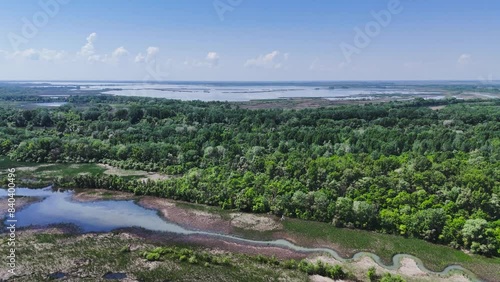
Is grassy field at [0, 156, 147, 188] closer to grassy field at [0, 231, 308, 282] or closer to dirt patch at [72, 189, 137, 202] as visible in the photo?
dirt patch at [72, 189, 137, 202]

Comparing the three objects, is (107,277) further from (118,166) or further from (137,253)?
(118,166)

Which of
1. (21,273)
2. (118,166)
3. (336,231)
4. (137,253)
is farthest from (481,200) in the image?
(118,166)

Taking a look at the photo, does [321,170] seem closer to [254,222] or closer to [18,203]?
[254,222]

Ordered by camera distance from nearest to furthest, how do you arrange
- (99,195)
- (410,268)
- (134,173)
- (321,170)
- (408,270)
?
(408,270) < (410,268) < (321,170) < (99,195) < (134,173)

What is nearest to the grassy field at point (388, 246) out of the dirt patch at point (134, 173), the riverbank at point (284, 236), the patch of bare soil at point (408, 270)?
the riverbank at point (284, 236)

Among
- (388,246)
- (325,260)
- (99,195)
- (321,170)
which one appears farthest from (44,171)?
(388,246)

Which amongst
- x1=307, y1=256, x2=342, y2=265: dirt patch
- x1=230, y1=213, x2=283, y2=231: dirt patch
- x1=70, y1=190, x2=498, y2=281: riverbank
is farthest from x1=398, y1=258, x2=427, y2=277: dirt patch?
x1=230, y1=213, x2=283, y2=231: dirt patch
